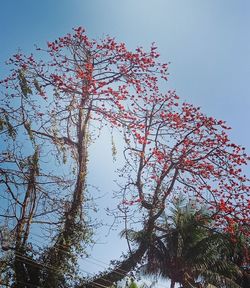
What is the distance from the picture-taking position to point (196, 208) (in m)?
15.8

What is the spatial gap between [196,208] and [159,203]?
5.23 meters

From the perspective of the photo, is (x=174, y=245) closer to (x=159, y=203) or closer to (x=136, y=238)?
(x=136, y=238)

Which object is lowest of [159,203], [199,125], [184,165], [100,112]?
[159,203]

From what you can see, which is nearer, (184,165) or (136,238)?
(184,165)

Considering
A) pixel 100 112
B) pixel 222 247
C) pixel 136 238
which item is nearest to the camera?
pixel 100 112

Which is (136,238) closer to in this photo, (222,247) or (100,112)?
(222,247)

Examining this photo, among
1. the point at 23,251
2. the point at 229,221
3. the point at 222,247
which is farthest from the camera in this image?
the point at 222,247

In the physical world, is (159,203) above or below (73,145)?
below

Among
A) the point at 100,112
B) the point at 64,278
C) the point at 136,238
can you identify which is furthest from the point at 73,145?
the point at 136,238

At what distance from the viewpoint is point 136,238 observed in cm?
1462

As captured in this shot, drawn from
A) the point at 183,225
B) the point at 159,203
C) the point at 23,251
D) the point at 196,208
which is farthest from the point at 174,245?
the point at 23,251

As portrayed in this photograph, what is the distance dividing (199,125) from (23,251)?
19.0ft

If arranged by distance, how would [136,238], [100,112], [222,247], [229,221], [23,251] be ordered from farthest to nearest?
[222,247]
[136,238]
[100,112]
[229,221]
[23,251]

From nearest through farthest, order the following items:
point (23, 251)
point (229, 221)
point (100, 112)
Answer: point (23, 251) < point (229, 221) < point (100, 112)
